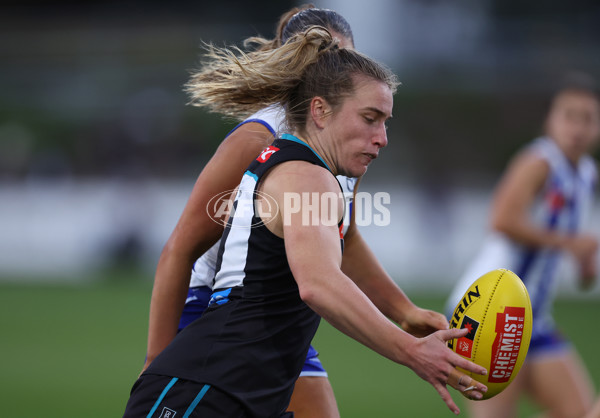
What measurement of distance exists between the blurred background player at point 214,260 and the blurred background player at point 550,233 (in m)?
1.63

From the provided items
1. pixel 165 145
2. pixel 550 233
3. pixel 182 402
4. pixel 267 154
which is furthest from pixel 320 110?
pixel 165 145

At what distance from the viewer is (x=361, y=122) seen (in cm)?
269

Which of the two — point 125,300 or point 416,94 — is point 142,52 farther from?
point 125,300

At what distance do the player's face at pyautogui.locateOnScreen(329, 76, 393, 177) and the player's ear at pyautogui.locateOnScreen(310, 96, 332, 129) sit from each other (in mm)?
29

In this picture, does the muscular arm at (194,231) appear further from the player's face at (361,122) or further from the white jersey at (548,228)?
the white jersey at (548,228)

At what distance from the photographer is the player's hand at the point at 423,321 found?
3207 millimetres

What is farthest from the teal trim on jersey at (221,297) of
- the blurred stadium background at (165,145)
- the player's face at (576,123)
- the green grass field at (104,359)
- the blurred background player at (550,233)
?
the blurred stadium background at (165,145)

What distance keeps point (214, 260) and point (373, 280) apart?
0.71 m

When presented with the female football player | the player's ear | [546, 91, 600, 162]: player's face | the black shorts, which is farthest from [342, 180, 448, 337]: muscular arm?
[546, 91, 600, 162]: player's face

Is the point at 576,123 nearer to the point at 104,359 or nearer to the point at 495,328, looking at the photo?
the point at 495,328

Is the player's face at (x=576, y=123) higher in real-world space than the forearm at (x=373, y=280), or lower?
higher

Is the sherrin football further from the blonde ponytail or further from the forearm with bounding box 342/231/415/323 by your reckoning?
the blonde ponytail

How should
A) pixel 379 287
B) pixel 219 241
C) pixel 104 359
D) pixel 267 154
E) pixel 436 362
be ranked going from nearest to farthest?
pixel 436 362
pixel 267 154
pixel 219 241
pixel 379 287
pixel 104 359

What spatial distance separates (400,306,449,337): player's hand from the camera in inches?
126
